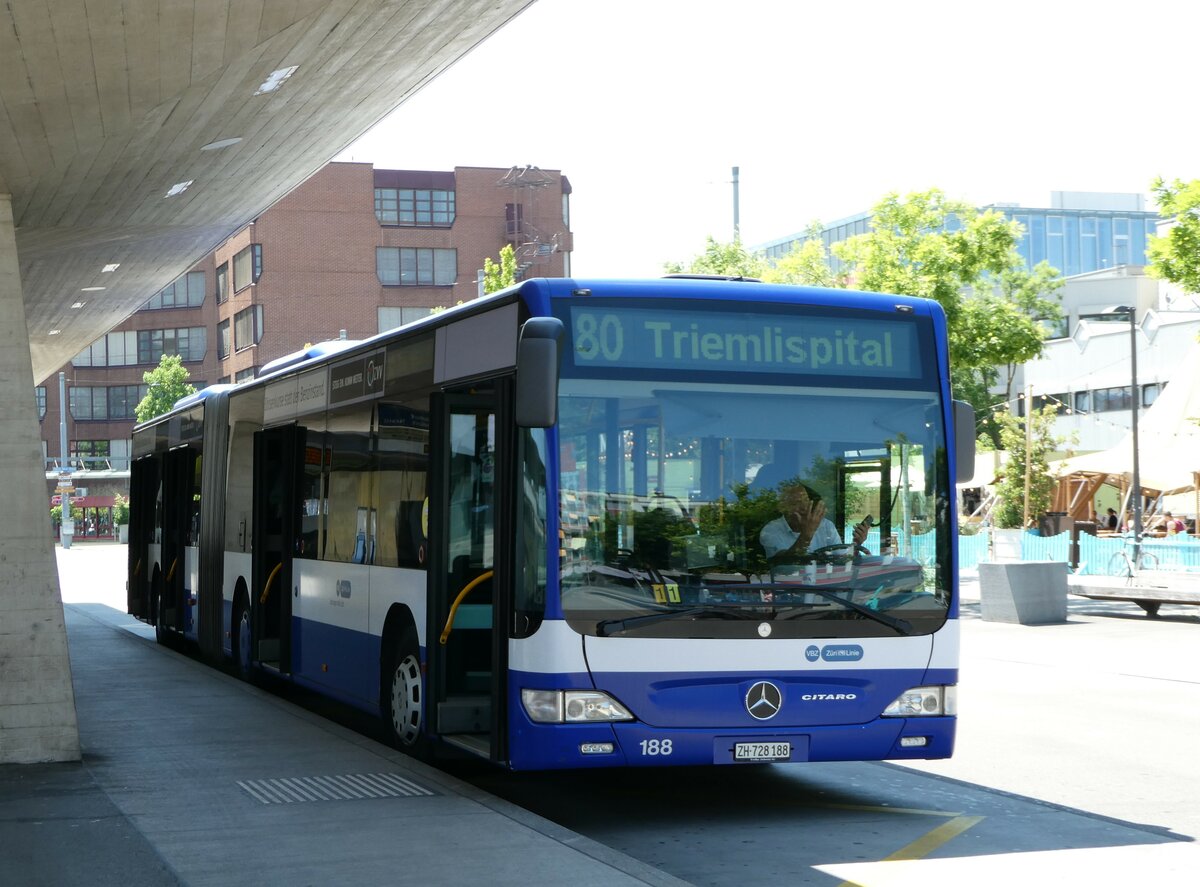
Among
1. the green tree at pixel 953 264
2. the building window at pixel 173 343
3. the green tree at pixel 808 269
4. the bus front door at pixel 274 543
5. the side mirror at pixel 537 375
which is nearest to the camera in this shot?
the side mirror at pixel 537 375

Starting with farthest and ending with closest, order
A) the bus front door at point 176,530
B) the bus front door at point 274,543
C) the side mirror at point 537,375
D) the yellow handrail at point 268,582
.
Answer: the bus front door at point 176,530 → the yellow handrail at point 268,582 → the bus front door at point 274,543 → the side mirror at point 537,375

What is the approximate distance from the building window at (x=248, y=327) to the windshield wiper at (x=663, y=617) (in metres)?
90.7

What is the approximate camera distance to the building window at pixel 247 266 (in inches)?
3797

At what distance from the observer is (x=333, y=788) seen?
9352 millimetres

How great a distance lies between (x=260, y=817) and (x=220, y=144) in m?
7.95

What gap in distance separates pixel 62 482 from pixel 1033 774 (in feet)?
267

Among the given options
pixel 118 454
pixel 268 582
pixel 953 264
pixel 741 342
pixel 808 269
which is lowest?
pixel 268 582

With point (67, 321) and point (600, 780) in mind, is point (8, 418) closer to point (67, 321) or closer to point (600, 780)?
point (600, 780)

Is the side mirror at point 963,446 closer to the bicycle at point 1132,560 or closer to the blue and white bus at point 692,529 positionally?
the blue and white bus at point 692,529

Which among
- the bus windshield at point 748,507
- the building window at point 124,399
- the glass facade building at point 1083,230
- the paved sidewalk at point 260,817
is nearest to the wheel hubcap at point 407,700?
the paved sidewalk at point 260,817

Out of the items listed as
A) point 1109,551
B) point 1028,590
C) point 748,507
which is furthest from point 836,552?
point 1109,551

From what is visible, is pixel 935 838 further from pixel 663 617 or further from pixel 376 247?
pixel 376 247

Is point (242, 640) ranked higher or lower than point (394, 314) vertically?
lower

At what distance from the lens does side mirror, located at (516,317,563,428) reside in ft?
26.9
